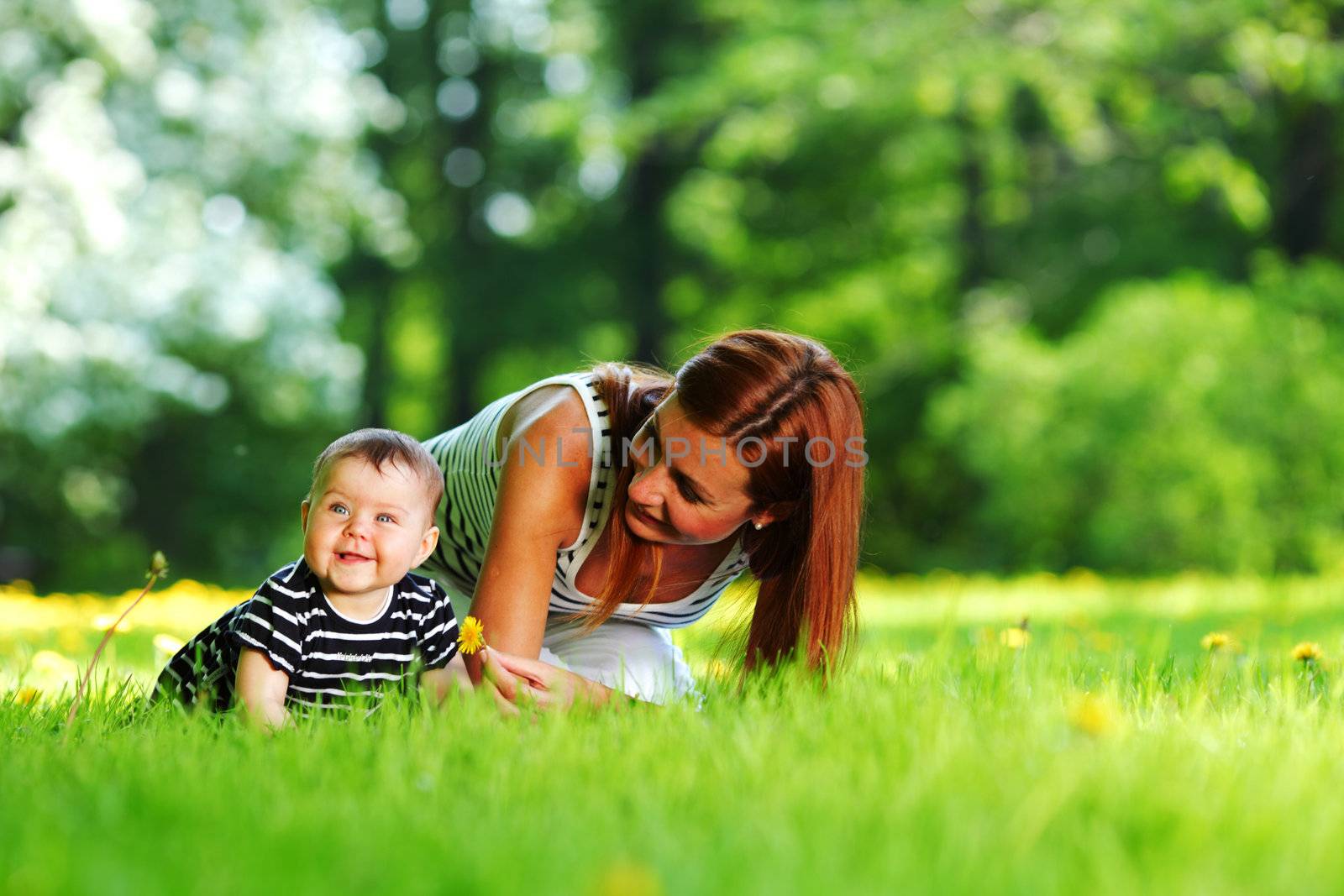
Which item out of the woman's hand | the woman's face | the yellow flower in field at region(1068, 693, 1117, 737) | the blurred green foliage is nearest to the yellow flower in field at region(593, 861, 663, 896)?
the yellow flower in field at region(1068, 693, 1117, 737)

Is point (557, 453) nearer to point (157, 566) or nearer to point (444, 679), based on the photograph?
point (444, 679)

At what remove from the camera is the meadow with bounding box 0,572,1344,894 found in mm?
1318

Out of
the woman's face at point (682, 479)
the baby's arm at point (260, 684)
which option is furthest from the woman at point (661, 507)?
the baby's arm at point (260, 684)

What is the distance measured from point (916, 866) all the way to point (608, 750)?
666 millimetres

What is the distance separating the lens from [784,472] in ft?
8.68

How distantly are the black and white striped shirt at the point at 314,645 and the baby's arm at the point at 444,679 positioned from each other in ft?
0.07

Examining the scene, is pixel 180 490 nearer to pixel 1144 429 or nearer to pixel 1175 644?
pixel 1144 429

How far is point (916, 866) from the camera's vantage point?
1.34 m

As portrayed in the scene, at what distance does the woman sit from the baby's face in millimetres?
297

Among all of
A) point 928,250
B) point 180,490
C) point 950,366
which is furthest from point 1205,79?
point 180,490

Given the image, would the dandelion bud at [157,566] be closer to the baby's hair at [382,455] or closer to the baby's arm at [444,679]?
the baby's hair at [382,455]

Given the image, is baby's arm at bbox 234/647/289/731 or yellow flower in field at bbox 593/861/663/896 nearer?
yellow flower in field at bbox 593/861/663/896

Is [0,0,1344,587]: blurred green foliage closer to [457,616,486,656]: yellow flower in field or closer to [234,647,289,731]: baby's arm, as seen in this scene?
[457,616,486,656]: yellow flower in field

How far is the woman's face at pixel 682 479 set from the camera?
254 centimetres
